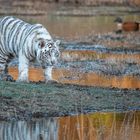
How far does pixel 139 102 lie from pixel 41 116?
233cm

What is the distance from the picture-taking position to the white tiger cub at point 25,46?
1316cm

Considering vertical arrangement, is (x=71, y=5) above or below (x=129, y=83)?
above

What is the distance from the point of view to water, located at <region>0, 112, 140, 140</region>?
8977mm

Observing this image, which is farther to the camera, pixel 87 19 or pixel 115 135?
pixel 87 19

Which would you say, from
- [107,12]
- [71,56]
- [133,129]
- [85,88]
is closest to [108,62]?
[71,56]

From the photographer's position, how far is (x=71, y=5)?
171 feet

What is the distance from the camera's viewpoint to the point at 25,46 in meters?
13.5

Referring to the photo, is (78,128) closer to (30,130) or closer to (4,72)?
(30,130)

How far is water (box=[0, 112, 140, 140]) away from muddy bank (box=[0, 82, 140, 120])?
33 cm

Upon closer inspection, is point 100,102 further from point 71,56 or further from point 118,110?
point 71,56

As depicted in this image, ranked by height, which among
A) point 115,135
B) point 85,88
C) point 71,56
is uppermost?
point 71,56

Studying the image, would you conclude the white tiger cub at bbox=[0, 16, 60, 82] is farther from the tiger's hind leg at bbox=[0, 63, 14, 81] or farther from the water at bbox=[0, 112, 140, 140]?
the water at bbox=[0, 112, 140, 140]

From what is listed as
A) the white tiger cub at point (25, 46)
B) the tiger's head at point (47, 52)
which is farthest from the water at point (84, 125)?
the tiger's head at point (47, 52)

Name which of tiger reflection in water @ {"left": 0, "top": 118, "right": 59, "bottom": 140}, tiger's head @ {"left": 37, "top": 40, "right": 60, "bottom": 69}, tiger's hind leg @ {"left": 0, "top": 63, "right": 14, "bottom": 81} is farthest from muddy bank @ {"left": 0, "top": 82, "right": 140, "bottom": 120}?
tiger's hind leg @ {"left": 0, "top": 63, "right": 14, "bottom": 81}
